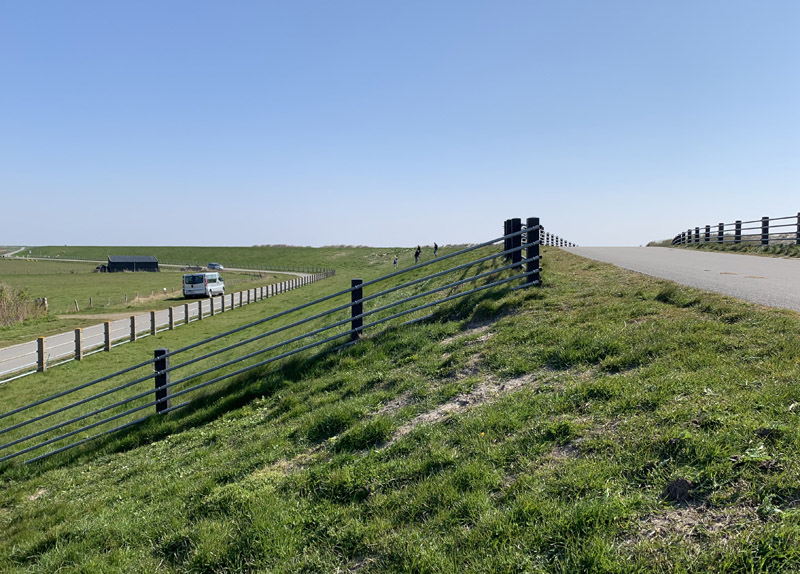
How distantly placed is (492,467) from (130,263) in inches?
4333

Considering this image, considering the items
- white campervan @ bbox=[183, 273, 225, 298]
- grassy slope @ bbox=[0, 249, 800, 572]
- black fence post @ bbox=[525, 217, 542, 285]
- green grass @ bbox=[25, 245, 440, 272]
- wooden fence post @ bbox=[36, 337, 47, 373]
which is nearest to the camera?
grassy slope @ bbox=[0, 249, 800, 572]

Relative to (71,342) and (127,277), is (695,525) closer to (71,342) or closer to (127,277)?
(71,342)

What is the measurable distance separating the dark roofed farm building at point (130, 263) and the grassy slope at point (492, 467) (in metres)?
103

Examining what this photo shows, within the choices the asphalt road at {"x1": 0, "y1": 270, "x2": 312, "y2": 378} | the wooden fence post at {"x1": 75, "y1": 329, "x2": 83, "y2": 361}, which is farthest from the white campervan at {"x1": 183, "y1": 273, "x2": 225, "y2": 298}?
the wooden fence post at {"x1": 75, "y1": 329, "x2": 83, "y2": 361}

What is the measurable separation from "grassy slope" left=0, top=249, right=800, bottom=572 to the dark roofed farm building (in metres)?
103

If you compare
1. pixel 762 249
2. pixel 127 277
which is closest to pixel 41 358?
pixel 762 249

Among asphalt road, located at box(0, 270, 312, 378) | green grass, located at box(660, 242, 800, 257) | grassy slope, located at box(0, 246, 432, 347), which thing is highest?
green grass, located at box(660, 242, 800, 257)

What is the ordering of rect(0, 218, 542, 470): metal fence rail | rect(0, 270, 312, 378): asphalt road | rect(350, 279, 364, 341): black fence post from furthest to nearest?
rect(0, 270, 312, 378): asphalt road, rect(350, 279, 364, 341): black fence post, rect(0, 218, 542, 470): metal fence rail

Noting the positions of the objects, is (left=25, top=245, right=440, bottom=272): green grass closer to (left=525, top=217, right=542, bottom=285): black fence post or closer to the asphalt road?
the asphalt road

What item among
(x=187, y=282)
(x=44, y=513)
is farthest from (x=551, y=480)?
(x=187, y=282)

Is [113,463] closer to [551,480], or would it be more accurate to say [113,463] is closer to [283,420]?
[283,420]

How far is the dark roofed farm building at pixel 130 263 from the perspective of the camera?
97.2m

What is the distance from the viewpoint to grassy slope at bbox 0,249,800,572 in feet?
9.75

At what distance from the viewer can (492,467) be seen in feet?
12.8
